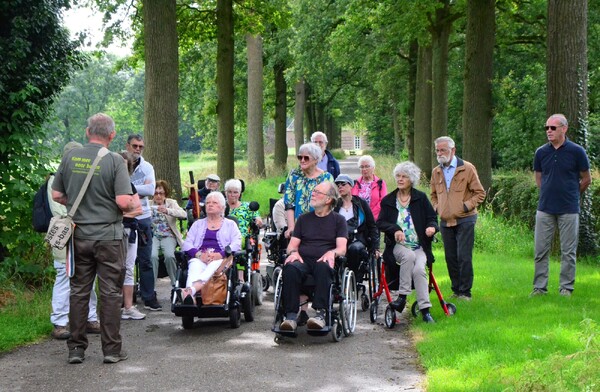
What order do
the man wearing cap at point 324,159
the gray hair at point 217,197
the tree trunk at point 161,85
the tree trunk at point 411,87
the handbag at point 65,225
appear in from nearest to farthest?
1. the handbag at point 65,225
2. the gray hair at point 217,197
3. the man wearing cap at point 324,159
4. the tree trunk at point 161,85
5. the tree trunk at point 411,87

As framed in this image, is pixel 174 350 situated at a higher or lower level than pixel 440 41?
lower

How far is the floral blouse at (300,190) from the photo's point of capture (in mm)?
9570

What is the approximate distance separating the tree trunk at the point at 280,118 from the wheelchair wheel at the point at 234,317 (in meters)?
24.9

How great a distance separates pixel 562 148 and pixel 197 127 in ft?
129

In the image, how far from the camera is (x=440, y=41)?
A: 25.0m

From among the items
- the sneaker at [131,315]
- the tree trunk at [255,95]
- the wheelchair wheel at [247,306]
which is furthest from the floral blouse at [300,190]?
the tree trunk at [255,95]

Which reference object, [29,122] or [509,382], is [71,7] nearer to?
[29,122]

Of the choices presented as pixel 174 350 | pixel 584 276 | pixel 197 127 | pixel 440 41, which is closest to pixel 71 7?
pixel 174 350

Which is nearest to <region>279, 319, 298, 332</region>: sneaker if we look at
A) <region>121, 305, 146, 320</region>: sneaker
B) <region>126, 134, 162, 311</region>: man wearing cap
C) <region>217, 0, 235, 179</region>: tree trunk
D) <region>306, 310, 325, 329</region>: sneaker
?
<region>306, 310, 325, 329</region>: sneaker

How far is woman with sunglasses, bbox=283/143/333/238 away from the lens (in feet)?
31.0

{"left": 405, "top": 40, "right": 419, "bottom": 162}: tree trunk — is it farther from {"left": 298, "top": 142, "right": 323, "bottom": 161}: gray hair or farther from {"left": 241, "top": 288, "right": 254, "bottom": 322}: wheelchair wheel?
{"left": 241, "top": 288, "right": 254, "bottom": 322}: wheelchair wheel

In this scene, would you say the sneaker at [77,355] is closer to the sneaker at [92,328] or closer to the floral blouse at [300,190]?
the sneaker at [92,328]

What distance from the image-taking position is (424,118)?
1092 inches

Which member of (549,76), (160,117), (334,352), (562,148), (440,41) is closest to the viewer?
(334,352)
